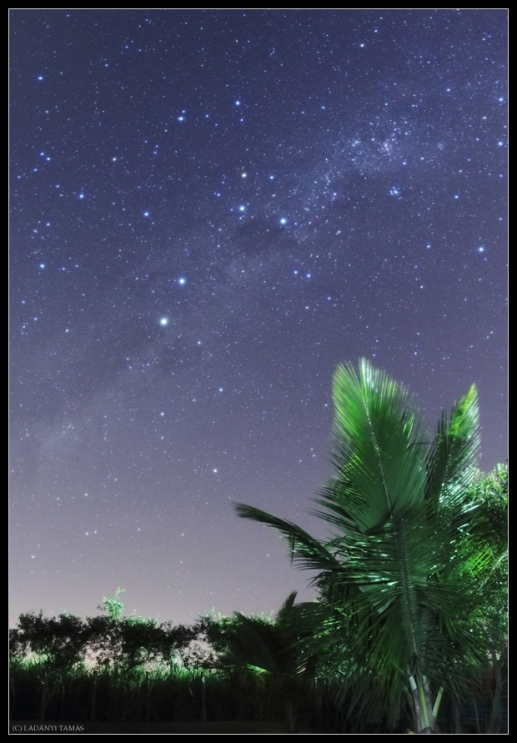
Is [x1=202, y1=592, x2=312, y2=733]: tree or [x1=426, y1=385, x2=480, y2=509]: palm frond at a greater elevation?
[x1=426, y1=385, x2=480, y2=509]: palm frond

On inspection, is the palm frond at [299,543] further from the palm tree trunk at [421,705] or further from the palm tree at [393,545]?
the palm tree trunk at [421,705]

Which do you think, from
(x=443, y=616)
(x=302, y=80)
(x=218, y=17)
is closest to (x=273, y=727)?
(x=443, y=616)

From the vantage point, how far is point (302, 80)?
12.2 m

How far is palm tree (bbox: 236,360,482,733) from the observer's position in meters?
6.53

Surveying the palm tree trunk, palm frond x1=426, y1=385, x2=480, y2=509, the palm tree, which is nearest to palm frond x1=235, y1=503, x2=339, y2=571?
the palm tree

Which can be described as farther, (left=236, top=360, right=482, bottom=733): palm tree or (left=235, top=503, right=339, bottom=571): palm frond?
(left=235, top=503, right=339, bottom=571): palm frond

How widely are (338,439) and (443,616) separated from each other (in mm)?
1847

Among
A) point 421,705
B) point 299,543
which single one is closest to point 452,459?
point 299,543

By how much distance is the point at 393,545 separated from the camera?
21.6 ft

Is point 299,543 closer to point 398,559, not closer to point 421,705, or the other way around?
point 398,559

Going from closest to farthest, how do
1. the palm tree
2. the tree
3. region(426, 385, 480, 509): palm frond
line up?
the palm tree
region(426, 385, 480, 509): palm frond
the tree

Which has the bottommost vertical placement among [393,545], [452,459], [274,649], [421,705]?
[274,649]

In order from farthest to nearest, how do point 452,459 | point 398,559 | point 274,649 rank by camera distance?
point 274,649
point 452,459
point 398,559

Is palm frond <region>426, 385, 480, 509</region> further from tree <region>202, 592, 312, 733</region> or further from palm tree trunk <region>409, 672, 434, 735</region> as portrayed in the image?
tree <region>202, 592, 312, 733</region>
